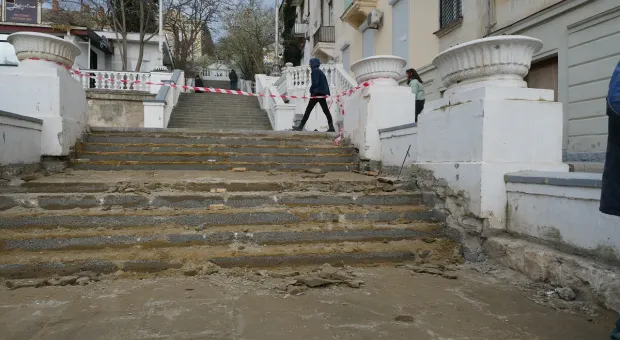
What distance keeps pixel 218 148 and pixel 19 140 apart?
2827 mm

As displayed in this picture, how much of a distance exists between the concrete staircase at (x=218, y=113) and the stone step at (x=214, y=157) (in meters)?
6.03

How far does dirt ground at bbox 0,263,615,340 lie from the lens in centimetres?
238

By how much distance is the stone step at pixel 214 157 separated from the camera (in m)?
6.39

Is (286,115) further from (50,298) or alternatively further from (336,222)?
(50,298)

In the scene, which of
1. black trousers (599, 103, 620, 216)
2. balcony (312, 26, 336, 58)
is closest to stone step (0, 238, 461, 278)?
black trousers (599, 103, 620, 216)

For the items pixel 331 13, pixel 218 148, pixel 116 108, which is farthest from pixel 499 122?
pixel 331 13

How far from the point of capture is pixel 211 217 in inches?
161

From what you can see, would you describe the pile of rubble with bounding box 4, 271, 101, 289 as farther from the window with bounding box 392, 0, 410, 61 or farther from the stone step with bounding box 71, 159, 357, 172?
the window with bounding box 392, 0, 410, 61

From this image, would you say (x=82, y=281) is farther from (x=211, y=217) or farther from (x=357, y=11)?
(x=357, y=11)

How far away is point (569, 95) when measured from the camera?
26.8ft

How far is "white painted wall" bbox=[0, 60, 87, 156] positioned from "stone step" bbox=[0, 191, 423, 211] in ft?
5.99

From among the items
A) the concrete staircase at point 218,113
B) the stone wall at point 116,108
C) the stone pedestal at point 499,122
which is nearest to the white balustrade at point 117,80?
the stone wall at point 116,108

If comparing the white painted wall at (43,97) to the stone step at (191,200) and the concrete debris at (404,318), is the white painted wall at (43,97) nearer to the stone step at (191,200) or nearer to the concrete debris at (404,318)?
the stone step at (191,200)

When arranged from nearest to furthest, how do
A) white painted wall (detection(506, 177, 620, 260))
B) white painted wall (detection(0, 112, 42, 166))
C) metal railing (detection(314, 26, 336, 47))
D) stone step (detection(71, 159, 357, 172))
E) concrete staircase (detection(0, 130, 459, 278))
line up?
white painted wall (detection(506, 177, 620, 260)) → concrete staircase (detection(0, 130, 459, 278)) → white painted wall (detection(0, 112, 42, 166)) → stone step (detection(71, 159, 357, 172)) → metal railing (detection(314, 26, 336, 47))
